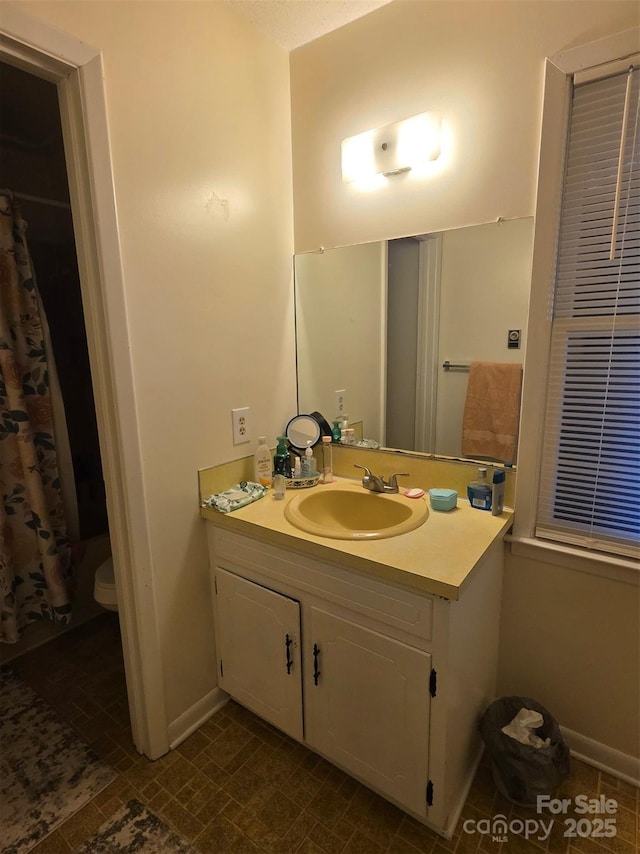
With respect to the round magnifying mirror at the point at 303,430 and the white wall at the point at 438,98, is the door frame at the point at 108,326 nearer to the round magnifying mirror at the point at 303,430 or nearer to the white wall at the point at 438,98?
the round magnifying mirror at the point at 303,430

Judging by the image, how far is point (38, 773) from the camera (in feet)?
4.65

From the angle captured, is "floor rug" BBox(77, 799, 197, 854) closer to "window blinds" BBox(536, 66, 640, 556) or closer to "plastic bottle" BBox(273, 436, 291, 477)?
"plastic bottle" BBox(273, 436, 291, 477)

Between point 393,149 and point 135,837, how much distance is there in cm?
223

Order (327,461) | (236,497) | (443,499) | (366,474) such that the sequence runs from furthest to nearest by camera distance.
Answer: (327,461) → (366,474) → (236,497) → (443,499)

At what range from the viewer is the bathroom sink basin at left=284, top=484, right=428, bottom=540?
1.46 meters

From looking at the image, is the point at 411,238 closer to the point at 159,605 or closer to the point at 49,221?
the point at 159,605

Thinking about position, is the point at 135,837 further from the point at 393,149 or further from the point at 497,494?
the point at 393,149

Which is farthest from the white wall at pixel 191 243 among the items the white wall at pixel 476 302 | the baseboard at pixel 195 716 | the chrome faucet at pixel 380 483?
the white wall at pixel 476 302

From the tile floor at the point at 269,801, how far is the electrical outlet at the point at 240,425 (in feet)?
3.40

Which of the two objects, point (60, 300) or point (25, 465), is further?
point (60, 300)

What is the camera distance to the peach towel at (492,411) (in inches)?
54.6

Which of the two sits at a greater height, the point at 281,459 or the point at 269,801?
the point at 281,459

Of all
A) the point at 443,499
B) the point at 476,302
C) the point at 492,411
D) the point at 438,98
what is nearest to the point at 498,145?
the point at 438,98

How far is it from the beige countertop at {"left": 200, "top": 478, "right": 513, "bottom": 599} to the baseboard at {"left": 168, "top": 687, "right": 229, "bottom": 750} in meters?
0.69
